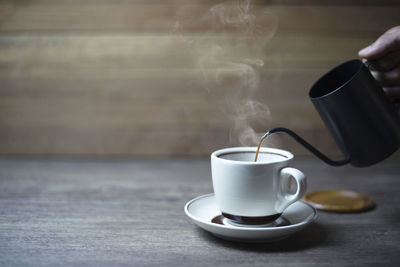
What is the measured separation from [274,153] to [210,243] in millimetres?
225

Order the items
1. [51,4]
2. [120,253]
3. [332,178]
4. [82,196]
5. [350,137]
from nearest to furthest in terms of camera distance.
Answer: [120,253] < [350,137] < [82,196] < [332,178] < [51,4]

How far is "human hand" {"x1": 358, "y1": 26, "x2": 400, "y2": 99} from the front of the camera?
902 mm

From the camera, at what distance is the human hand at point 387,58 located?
0.90m

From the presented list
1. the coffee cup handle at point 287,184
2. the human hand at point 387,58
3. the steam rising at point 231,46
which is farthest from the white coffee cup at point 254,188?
the steam rising at point 231,46

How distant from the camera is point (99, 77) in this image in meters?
1.54

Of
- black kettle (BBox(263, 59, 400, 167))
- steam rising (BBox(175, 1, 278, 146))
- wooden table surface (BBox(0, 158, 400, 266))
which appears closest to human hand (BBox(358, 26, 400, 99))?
black kettle (BBox(263, 59, 400, 167))

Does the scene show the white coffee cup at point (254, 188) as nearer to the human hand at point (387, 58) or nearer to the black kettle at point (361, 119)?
the black kettle at point (361, 119)

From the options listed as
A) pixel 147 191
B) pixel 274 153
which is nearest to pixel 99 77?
pixel 147 191

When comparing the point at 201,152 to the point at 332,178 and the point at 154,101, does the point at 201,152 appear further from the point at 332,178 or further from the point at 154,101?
the point at 332,178

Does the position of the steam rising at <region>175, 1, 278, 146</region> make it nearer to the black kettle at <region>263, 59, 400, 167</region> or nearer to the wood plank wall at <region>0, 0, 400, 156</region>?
the wood plank wall at <region>0, 0, 400, 156</region>

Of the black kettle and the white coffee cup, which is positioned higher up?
the black kettle

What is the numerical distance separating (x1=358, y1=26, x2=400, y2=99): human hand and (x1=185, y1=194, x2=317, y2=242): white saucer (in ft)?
1.18

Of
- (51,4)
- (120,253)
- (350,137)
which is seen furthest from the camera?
(51,4)

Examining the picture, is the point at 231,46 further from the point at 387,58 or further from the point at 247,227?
the point at 247,227
